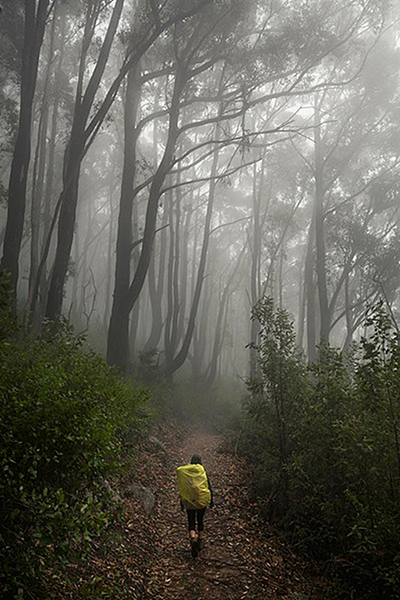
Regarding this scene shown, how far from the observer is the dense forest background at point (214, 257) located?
3777 mm

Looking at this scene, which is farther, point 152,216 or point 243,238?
point 243,238

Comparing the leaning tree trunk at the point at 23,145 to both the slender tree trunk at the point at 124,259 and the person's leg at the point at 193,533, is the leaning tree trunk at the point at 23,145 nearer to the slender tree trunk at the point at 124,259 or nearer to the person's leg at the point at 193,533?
the slender tree trunk at the point at 124,259

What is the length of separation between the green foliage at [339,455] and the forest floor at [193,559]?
1.40ft

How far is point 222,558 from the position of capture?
521cm

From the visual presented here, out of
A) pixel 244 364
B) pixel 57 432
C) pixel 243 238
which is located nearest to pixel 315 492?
pixel 57 432

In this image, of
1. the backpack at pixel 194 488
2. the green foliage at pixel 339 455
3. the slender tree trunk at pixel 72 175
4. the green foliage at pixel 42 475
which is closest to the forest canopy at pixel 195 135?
the slender tree trunk at pixel 72 175

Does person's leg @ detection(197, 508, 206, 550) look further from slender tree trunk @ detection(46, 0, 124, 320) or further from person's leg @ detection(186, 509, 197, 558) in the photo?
slender tree trunk @ detection(46, 0, 124, 320)

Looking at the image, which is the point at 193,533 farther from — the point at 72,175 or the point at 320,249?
the point at 320,249

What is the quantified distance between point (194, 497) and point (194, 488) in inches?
4.2

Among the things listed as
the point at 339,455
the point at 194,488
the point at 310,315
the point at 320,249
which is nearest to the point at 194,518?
the point at 194,488

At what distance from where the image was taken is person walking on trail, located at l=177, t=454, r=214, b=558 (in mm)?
5259

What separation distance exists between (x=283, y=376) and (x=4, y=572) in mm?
4833

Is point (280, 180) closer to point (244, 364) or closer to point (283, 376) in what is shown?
point (283, 376)

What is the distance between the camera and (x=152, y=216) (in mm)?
12141
